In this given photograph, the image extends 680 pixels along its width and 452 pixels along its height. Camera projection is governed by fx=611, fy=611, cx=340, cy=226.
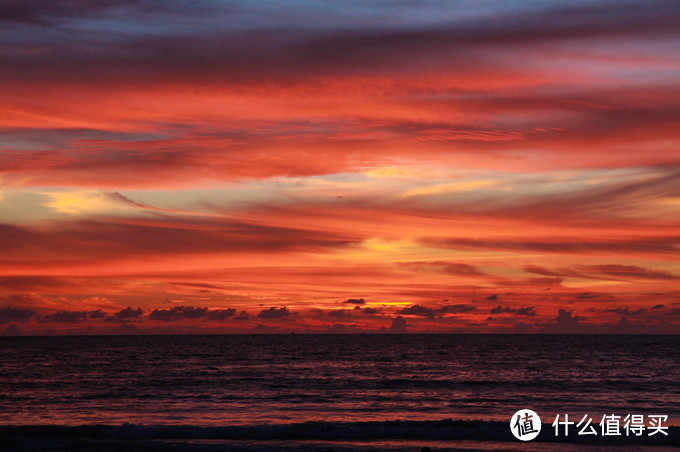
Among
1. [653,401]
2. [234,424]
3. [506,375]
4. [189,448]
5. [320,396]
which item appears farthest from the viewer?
[506,375]

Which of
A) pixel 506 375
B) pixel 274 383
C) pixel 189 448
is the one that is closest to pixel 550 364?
pixel 506 375

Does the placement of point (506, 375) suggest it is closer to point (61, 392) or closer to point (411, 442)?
point (411, 442)

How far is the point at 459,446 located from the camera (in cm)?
2733

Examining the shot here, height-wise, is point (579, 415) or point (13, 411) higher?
point (579, 415)

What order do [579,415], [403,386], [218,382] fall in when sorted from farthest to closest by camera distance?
[218,382] < [403,386] < [579,415]

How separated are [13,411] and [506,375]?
43.1 meters

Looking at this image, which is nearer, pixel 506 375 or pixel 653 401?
pixel 653 401

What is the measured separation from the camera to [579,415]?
3541 cm

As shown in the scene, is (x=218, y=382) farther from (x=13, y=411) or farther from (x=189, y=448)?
(x=189, y=448)

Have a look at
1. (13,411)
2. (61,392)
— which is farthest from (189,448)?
(61,392)

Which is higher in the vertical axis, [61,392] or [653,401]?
[653,401]

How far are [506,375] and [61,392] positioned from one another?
40175 millimetres

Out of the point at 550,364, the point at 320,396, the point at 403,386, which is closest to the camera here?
the point at 320,396

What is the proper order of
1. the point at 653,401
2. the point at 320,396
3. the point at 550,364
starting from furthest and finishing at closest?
the point at 550,364
the point at 320,396
the point at 653,401
